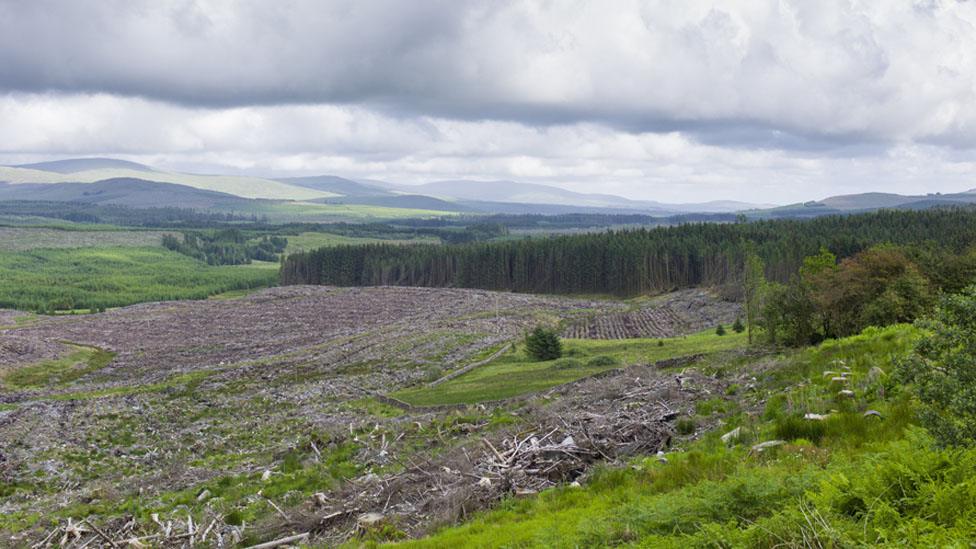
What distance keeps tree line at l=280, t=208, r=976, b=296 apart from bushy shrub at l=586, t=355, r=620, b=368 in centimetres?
7207

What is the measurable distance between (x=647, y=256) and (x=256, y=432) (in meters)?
128

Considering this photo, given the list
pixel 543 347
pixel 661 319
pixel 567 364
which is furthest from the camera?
pixel 661 319

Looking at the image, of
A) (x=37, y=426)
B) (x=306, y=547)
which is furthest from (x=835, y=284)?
(x=37, y=426)

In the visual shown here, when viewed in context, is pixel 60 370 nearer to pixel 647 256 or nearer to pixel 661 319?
pixel 661 319

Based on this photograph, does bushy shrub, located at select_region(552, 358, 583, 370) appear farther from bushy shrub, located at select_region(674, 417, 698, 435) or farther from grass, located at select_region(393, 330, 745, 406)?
bushy shrub, located at select_region(674, 417, 698, 435)

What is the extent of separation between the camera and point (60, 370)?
8238 cm

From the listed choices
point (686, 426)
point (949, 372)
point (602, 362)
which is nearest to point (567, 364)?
point (602, 362)

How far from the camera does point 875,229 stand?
147375 mm

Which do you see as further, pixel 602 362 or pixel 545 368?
pixel 545 368

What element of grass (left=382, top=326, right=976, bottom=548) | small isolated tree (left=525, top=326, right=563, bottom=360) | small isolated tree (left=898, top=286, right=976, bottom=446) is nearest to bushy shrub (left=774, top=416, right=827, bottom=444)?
grass (left=382, top=326, right=976, bottom=548)

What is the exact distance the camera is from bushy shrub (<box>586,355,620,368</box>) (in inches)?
2156

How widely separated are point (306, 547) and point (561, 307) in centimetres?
11144

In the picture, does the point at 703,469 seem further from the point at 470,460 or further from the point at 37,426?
the point at 37,426

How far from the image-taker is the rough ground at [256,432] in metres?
21.2
